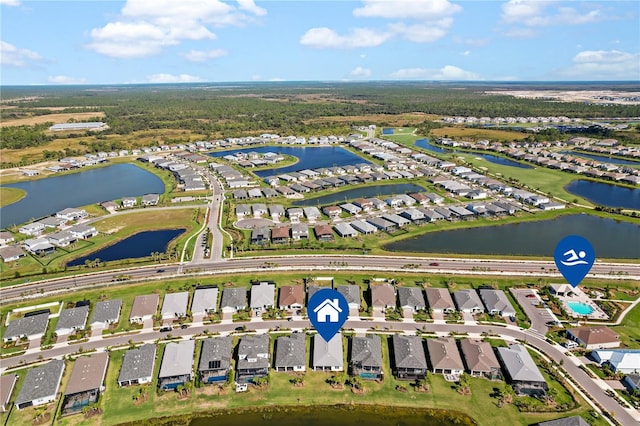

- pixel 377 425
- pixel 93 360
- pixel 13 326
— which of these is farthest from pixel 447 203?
pixel 13 326

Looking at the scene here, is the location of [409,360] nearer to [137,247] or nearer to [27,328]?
[27,328]

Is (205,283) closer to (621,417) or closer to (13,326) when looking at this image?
(13,326)

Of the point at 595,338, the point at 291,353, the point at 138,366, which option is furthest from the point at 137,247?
the point at 595,338

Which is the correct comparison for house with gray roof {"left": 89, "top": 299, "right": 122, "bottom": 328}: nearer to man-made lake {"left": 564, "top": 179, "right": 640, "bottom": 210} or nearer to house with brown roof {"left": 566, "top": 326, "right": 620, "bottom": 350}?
house with brown roof {"left": 566, "top": 326, "right": 620, "bottom": 350}

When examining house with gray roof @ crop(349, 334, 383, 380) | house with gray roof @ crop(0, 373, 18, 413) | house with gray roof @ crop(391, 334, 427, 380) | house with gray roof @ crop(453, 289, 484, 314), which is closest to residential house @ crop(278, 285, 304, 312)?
house with gray roof @ crop(349, 334, 383, 380)

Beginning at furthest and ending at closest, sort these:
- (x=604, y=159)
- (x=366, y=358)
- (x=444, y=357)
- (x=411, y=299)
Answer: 1. (x=604, y=159)
2. (x=411, y=299)
3. (x=366, y=358)
4. (x=444, y=357)

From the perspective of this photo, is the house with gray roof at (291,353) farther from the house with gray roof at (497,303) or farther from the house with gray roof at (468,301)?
the house with gray roof at (497,303)

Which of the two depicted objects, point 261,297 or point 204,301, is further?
point 261,297
